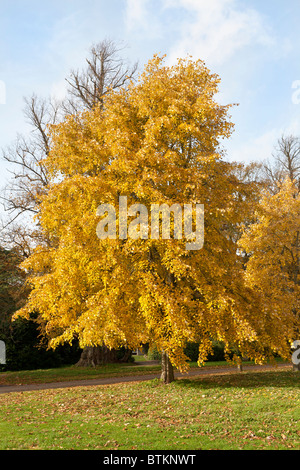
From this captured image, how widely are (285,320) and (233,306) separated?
2.82 meters

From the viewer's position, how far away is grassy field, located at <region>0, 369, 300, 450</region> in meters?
7.55

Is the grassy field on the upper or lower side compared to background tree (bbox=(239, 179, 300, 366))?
lower

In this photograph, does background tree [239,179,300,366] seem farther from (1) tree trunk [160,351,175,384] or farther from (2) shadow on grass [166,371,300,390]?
(1) tree trunk [160,351,175,384]

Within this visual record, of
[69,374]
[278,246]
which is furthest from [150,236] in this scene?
[69,374]

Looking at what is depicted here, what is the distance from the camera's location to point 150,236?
11.8 meters

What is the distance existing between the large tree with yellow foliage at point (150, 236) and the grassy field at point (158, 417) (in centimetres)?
135

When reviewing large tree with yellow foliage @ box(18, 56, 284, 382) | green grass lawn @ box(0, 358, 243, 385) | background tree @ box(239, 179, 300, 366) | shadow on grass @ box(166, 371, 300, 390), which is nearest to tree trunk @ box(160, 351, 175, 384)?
shadow on grass @ box(166, 371, 300, 390)

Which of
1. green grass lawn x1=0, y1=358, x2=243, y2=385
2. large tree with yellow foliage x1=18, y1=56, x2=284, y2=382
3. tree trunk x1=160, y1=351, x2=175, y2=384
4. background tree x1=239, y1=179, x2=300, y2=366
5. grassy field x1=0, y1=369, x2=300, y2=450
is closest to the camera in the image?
grassy field x1=0, y1=369, x2=300, y2=450

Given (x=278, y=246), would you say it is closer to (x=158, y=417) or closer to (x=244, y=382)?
(x=244, y=382)

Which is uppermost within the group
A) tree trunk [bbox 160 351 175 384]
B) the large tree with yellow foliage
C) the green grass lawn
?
the large tree with yellow foliage

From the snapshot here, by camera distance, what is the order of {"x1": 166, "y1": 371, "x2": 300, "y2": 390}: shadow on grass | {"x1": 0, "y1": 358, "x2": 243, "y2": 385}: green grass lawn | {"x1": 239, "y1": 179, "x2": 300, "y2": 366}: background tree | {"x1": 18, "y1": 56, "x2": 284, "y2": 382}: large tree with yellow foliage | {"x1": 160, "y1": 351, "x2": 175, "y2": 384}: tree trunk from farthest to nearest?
{"x1": 0, "y1": 358, "x2": 243, "y2": 385}: green grass lawn < {"x1": 239, "y1": 179, "x2": 300, "y2": 366}: background tree < {"x1": 160, "y1": 351, "x2": 175, "y2": 384}: tree trunk < {"x1": 166, "y1": 371, "x2": 300, "y2": 390}: shadow on grass < {"x1": 18, "y1": 56, "x2": 284, "y2": 382}: large tree with yellow foliage

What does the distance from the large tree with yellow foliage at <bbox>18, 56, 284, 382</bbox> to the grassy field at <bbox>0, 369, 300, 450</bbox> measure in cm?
135

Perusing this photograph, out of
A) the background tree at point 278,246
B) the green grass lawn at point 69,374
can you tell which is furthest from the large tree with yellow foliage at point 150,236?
the green grass lawn at point 69,374
